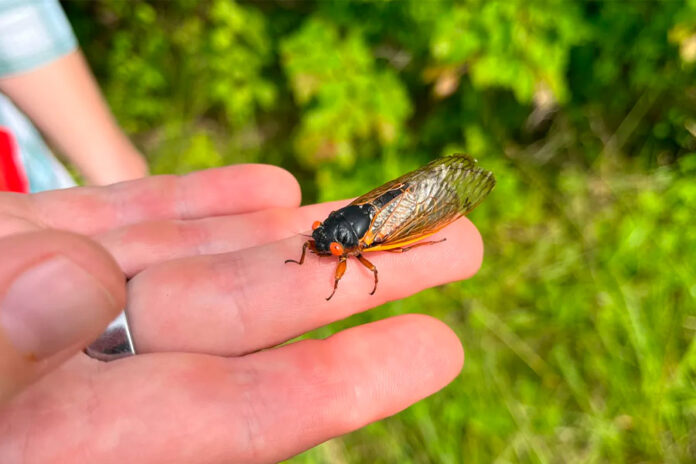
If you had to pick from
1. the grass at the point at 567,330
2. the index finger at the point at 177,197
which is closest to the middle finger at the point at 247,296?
the index finger at the point at 177,197

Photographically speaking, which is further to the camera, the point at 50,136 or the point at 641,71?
the point at 641,71

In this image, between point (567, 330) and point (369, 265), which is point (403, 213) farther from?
point (567, 330)

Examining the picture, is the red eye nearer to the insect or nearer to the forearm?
the insect

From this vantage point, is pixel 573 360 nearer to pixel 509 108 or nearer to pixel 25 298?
pixel 509 108

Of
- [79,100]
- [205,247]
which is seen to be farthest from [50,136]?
[205,247]

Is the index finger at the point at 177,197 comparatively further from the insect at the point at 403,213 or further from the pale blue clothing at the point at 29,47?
the pale blue clothing at the point at 29,47
